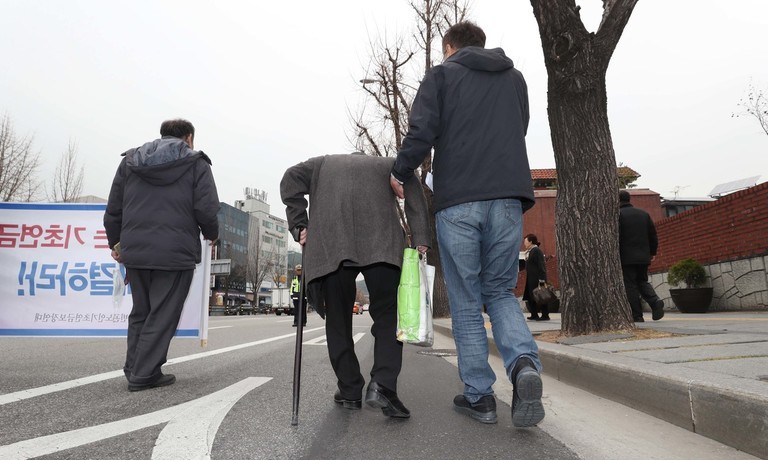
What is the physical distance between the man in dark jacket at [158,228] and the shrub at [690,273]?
32.0ft

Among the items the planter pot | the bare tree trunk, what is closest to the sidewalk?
the bare tree trunk

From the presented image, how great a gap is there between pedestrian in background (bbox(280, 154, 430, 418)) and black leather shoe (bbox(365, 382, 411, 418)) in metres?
0.08

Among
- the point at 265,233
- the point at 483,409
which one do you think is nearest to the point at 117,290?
the point at 483,409

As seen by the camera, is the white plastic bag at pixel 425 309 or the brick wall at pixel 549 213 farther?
the brick wall at pixel 549 213

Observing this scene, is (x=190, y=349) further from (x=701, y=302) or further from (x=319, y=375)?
(x=701, y=302)

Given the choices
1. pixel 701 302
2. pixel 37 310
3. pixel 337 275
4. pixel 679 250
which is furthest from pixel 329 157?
pixel 679 250

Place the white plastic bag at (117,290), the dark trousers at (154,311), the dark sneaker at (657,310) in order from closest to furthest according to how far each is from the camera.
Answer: the dark trousers at (154,311), the white plastic bag at (117,290), the dark sneaker at (657,310)

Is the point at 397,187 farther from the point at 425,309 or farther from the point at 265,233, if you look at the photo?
the point at 265,233

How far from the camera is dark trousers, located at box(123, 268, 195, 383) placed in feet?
11.6

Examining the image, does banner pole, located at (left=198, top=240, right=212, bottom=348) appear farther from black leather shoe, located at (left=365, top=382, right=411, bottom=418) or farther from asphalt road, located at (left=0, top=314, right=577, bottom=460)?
black leather shoe, located at (left=365, top=382, right=411, bottom=418)

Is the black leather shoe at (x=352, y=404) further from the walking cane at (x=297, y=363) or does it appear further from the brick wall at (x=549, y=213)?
the brick wall at (x=549, y=213)

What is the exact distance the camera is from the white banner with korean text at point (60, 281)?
4.39 meters

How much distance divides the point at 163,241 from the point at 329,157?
1548 millimetres

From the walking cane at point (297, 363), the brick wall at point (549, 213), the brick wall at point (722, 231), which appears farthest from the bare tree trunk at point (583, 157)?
the brick wall at point (549, 213)
